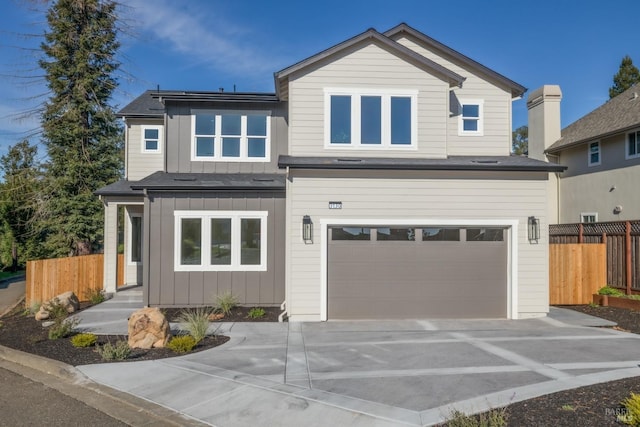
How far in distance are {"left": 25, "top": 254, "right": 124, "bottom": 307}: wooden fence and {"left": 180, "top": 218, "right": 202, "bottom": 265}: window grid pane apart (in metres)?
3.98

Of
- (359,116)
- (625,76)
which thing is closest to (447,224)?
(359,116)

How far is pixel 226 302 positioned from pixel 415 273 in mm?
4937

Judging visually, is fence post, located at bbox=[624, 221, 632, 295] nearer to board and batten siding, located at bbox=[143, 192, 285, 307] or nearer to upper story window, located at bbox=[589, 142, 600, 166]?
upper story window, located at bbox=[589, 142, 600, 166]

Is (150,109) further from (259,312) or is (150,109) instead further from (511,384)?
(511,384)

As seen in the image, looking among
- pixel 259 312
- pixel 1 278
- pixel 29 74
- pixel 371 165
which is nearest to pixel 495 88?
pixel 371 165

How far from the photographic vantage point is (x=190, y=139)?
13.1 metres

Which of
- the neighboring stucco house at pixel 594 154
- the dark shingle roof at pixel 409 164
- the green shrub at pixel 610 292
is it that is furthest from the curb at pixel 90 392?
the neighboring stucco house at pixel 594 154

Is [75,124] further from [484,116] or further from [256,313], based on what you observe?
[484,116]

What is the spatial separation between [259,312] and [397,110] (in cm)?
642

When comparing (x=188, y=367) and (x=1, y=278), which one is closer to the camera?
(x=188, y=367)

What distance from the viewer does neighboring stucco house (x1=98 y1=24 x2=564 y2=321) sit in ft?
34.6

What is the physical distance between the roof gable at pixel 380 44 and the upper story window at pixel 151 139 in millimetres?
5501

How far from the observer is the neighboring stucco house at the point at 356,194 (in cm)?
1054

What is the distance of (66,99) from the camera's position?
20281 mm
